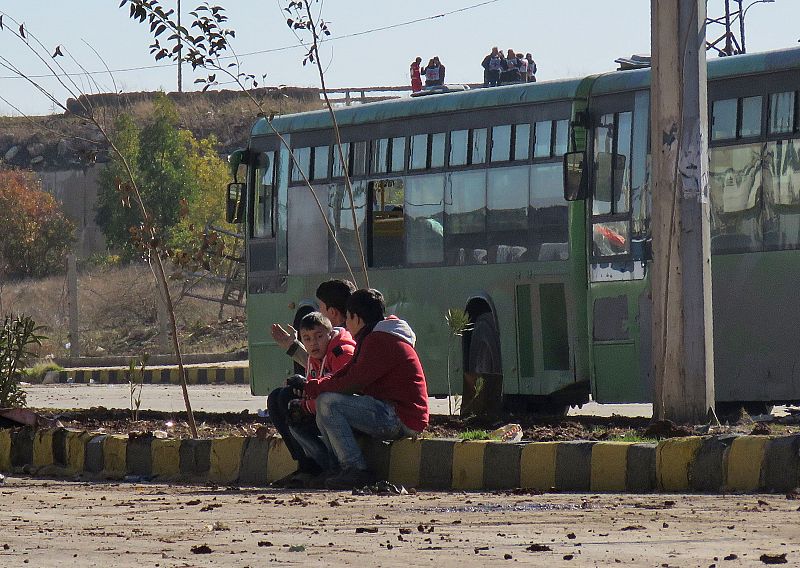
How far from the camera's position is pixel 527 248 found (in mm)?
16812

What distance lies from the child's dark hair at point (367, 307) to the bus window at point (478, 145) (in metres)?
7.43

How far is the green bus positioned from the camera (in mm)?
14602

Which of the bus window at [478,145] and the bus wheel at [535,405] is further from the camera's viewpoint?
the bus wheel at [535,405]

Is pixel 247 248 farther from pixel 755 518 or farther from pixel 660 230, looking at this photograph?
pixel 755 518

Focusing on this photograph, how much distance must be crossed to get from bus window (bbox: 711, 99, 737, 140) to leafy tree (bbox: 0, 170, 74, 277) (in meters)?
54.6

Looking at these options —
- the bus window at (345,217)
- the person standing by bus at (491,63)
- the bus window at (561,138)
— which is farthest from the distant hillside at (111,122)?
the bus window at (561,138)

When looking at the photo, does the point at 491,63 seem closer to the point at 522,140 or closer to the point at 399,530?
the point at 522,140

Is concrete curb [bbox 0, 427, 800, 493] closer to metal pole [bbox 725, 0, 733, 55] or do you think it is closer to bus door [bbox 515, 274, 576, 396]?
bus door [bbox 515, 274, 576, 396]

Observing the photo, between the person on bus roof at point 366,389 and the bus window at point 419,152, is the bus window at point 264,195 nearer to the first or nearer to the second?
the bus window at point 419,152

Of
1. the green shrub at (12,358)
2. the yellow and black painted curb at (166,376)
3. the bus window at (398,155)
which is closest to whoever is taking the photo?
the green shrub at (12,358)

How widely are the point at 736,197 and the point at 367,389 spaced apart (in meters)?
5.67

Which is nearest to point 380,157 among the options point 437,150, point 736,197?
point 437,150

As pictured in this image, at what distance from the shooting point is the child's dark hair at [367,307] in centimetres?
1003

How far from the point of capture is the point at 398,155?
18.2 metres
